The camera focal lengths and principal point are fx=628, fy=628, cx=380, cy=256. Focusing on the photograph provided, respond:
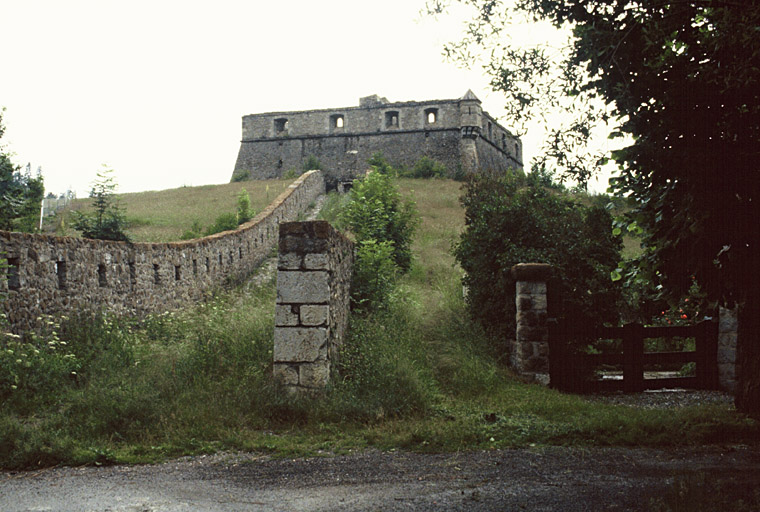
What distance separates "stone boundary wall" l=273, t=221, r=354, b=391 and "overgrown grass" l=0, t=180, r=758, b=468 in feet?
0.87

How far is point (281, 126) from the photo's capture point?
52.5 metres

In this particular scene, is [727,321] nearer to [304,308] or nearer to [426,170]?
[304,308]

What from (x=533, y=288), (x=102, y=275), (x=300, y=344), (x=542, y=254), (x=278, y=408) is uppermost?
(x=542, y=254)

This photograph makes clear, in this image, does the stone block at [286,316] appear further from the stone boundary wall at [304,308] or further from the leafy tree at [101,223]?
the leafy tree at [101,223]

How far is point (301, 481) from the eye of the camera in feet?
17.0

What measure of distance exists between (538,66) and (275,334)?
475 cm

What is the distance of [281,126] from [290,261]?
46.6 m

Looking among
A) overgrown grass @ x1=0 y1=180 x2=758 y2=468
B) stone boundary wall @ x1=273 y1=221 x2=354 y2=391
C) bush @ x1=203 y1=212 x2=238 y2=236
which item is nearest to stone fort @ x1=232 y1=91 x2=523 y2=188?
bush @ x1=203 y1=212 x2=238 y2=236

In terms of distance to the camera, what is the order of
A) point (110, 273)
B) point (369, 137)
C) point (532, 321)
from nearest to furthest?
1. point (532, 321)
2. point (110, 273)
3. point (369, 137)

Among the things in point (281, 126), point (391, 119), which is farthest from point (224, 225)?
point (281, 126)

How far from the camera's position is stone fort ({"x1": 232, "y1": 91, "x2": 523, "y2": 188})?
48.1m

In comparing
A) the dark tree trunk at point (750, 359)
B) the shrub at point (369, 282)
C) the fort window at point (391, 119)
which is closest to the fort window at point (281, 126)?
the fort window at point (391, 119)

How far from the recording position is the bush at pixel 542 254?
1022 cm

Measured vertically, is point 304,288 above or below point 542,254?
below
